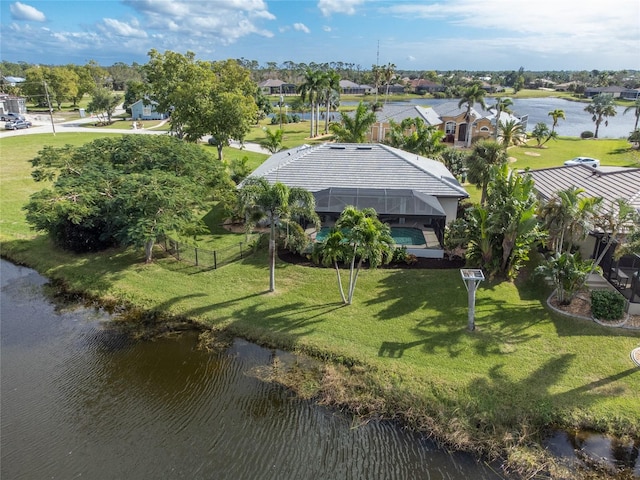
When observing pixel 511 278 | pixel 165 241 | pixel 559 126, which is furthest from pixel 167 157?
pixel 559 126

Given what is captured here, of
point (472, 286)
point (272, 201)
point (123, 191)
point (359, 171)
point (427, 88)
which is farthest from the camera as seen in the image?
point (427, 88)

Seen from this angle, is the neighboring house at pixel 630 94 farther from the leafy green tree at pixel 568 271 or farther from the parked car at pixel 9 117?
the parked car at pixel 9 117

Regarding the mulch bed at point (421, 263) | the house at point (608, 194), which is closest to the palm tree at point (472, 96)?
the house at point (608, 194)

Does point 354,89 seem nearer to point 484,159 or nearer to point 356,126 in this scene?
point 356,126

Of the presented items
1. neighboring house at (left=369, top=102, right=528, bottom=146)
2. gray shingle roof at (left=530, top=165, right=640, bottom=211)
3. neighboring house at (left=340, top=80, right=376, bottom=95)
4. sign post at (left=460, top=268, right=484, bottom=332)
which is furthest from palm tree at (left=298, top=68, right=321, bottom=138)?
neighboring house at (left=340, top=80, right=376, bottom=95)

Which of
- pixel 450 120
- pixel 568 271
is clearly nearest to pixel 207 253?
pixel 568 271

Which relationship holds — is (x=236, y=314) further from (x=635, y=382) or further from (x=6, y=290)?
(x=635, y=382)
